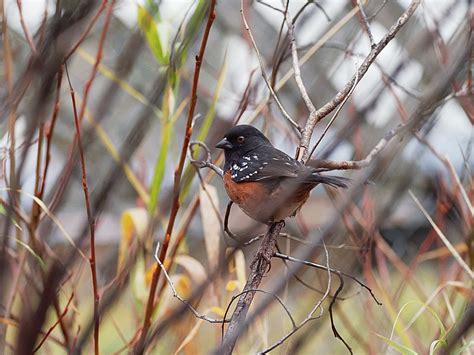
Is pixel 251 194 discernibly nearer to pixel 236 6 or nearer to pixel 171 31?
pixel 171 31

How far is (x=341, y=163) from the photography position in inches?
49.1

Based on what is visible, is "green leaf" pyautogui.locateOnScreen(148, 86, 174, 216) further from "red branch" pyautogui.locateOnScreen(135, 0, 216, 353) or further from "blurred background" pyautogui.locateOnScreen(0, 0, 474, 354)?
"red branch" pyautogui.locateOnScreen(135, 0, 216, 353)

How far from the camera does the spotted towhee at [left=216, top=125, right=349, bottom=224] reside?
1694 millimetres

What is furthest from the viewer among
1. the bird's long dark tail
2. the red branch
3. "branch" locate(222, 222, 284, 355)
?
the bird's long dark tail

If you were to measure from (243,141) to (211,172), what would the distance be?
0.39 m

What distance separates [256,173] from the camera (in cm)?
A: 190

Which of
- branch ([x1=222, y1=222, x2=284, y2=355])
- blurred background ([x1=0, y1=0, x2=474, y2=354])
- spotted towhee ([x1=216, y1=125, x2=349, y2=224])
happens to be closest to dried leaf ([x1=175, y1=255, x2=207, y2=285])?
blurred background ([x1=0, y1=0, x2=474, y2=354])

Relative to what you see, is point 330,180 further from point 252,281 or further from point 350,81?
point 252,281

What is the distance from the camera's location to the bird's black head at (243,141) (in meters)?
2.04

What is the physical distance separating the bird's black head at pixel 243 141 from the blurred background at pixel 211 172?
7cm

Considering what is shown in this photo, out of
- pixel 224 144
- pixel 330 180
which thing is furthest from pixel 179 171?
pixel 224 144

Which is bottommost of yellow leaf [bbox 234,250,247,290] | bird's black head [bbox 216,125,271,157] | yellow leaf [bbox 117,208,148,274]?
yellow leaf [bbox 234,250,247,290]

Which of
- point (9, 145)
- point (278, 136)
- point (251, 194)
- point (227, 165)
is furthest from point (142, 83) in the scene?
point (9, 145)

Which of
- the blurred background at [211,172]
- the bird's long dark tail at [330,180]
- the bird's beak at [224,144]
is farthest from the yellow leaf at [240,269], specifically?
the bird's beak at [224,144]
